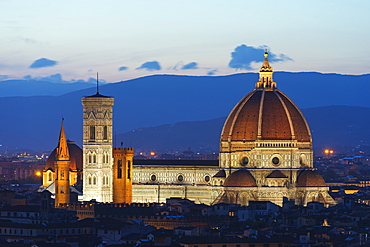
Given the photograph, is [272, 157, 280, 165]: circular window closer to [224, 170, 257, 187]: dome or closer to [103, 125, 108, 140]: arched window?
[224, 170, 257, 187]: dome

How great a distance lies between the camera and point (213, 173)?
134 m

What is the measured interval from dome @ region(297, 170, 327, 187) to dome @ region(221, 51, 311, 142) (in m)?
3.51

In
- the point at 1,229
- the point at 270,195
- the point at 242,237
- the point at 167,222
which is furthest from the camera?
the point at 270,195

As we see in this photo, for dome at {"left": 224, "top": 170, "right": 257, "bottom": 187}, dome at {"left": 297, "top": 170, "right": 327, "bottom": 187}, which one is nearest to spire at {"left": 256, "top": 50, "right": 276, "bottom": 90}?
dome at {"left": 297, "top": 170, "right": 327, "bottom": 187}

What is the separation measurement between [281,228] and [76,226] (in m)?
12.8

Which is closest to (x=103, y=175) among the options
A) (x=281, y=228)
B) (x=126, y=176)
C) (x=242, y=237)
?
(x=126, y=176)

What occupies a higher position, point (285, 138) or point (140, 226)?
point (285, 138)

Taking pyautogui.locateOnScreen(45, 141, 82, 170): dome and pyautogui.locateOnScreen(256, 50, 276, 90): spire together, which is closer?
pyautogui.locateOnScreen(256, 50, 276, 90): spire

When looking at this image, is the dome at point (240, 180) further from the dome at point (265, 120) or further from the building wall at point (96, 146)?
the building wall at point (96, 146)

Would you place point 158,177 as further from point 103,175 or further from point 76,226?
point 76,226

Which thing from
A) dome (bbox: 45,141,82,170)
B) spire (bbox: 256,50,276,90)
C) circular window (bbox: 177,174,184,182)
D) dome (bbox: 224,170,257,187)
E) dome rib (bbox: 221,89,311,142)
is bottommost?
dome (bbox: 224,170,257,187)

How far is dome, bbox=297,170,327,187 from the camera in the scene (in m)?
129

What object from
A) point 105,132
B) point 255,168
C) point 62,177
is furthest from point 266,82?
point 62,177

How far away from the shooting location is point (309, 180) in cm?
12938
